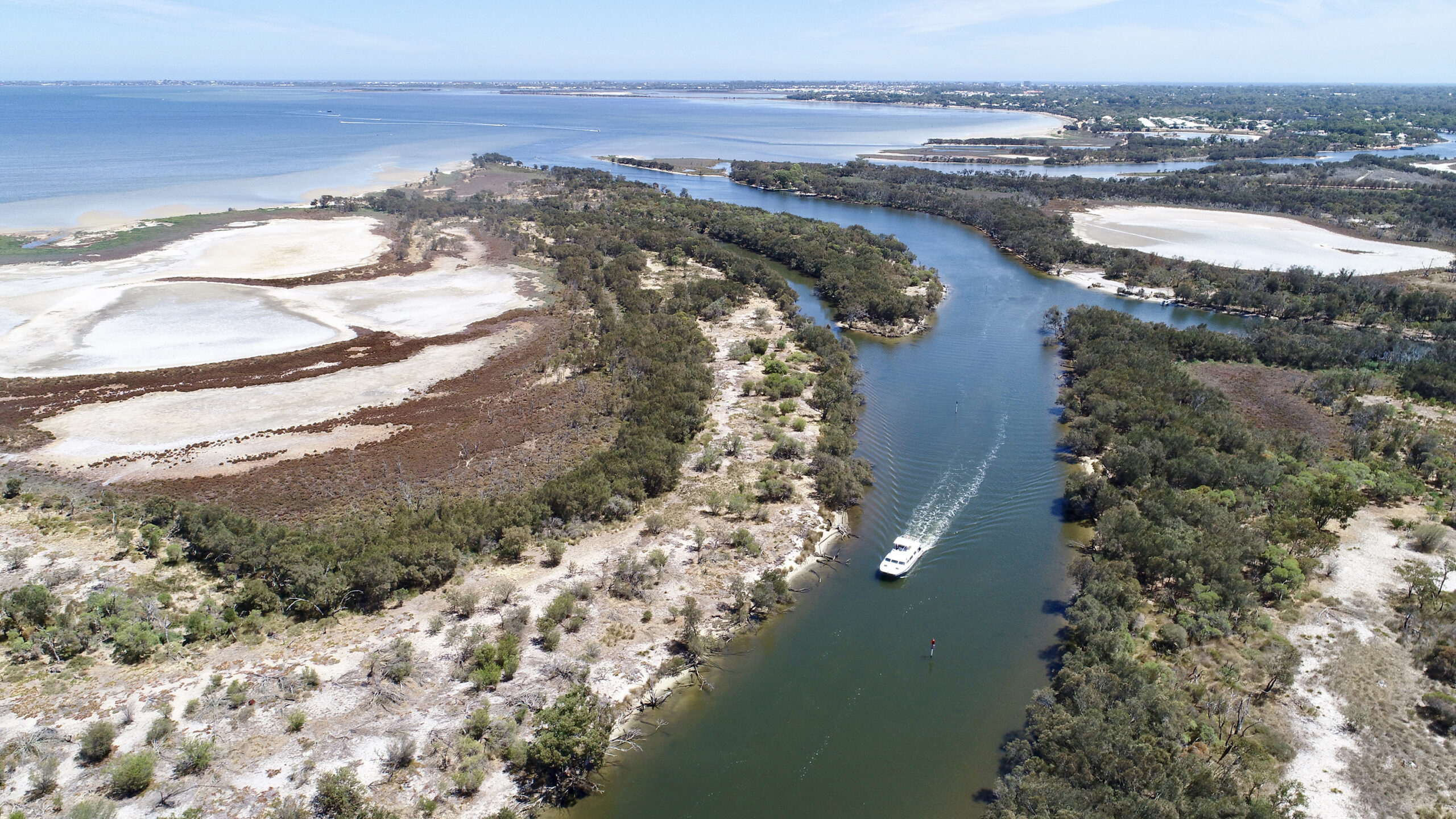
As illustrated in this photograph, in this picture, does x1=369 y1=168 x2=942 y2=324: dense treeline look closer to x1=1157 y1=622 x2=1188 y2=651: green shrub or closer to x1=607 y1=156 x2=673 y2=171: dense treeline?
x1=607 y1=156 x2=673 y2=171: dense treeline

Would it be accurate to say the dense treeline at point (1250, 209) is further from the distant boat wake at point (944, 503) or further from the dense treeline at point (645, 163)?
the distant boat wake at point (944, 503)

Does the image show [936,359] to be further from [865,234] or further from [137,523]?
[137,523]

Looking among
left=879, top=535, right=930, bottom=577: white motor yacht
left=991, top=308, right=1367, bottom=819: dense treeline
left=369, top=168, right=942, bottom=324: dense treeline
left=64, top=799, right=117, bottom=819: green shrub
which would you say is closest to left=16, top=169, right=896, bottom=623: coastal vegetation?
left=369, top=168, right=942, bottom=324: dense treeline

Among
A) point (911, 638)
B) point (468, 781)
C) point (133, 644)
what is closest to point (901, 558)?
point (911, 638)

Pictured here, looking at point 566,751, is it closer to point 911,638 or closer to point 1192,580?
point 911,638

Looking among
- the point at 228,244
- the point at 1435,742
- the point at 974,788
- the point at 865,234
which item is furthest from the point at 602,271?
the point at 1435,742

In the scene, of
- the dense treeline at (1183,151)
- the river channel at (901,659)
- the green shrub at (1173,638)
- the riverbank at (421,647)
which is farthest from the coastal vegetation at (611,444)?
the dense treeline at (1183,151)
